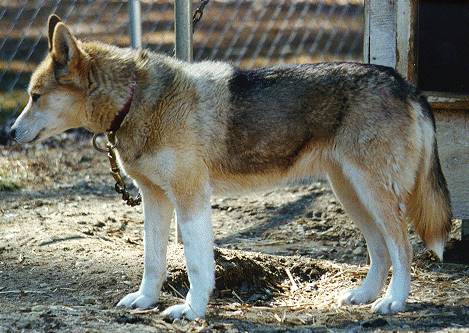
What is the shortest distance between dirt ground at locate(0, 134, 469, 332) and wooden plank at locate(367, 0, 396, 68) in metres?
1.25

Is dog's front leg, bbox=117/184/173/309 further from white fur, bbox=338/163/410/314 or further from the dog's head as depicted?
white fur, bbox=338/163/410/314

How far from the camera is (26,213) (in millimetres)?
6758

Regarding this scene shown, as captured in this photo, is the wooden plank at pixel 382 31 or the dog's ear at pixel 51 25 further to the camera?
the wooden plank at pixel 382 31

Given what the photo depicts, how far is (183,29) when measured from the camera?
240 inches

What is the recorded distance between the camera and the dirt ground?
4766 mm

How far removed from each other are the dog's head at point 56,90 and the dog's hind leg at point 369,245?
1361mm

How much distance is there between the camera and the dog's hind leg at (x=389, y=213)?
4.98 meters

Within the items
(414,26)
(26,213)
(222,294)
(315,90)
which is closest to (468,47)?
(414,26)

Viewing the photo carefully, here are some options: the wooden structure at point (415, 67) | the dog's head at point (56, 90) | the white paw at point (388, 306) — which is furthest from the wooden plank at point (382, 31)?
the dog's head at point (56, 90)

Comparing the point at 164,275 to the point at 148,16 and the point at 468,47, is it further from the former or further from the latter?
the point at 148,16

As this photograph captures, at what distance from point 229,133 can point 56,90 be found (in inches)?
35.1

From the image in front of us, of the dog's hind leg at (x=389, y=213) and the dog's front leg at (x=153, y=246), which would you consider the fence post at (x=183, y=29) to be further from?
the dog's hind leg at (x=389, y=213)

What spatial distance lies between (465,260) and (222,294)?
5.65 feet

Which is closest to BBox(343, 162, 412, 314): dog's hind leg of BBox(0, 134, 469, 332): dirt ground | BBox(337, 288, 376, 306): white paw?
BBox(0, 134, 469, 332): dirt ground
